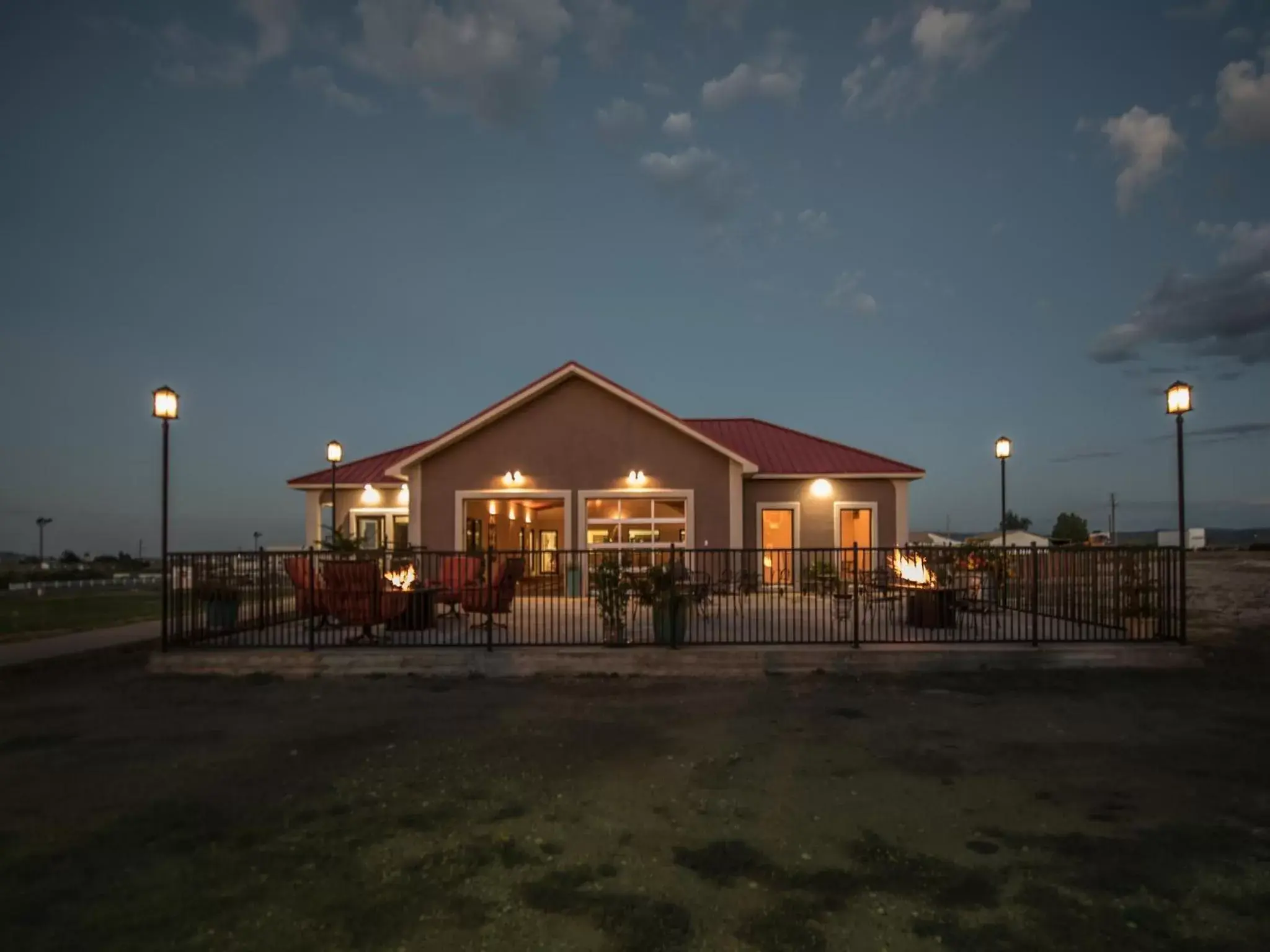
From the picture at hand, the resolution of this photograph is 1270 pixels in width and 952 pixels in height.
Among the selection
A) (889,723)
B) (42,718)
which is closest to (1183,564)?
Answer: (889,723)

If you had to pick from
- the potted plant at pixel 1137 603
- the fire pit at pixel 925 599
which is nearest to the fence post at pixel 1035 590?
the potted plant at pixel 1137 603

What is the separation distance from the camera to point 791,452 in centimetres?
2323

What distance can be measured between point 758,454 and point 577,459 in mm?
5685

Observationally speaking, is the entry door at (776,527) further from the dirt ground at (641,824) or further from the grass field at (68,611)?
the grass field at (68,611)

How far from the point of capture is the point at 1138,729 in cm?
761

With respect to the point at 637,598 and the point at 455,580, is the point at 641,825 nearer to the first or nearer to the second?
the point at 637,598

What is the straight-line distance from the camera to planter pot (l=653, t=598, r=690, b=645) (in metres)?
11.2

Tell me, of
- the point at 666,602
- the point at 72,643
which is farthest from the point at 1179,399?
the point at 72,643

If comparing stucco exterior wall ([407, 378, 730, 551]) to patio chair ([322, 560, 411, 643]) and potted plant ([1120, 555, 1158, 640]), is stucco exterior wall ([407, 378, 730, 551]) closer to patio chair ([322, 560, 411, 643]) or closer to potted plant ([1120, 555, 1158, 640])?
patio chair ([322, 560, 411, 643])

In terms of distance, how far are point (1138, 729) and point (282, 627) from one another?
1204 cm

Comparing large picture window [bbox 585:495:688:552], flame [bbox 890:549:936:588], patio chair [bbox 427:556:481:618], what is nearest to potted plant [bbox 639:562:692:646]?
patio chair [bbox 427:556:481:618]

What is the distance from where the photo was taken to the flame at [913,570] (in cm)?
1317

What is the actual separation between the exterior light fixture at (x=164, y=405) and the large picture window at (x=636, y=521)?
9.81 metres

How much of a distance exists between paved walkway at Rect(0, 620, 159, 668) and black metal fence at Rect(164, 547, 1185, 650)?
4.83 feet
